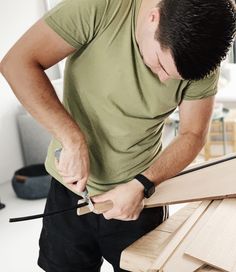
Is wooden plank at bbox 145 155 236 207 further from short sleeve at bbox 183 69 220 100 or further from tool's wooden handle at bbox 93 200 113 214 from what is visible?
short sleeve at bbox 183 69 220 100

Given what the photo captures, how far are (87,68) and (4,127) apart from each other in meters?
2.57

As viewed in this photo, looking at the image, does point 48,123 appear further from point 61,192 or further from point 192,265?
point 192,265

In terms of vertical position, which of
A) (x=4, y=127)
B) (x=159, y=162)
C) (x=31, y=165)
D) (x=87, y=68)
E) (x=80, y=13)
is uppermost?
(x=80, y=13)

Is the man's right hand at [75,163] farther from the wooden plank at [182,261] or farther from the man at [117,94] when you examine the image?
the wooden plank at [182,261]

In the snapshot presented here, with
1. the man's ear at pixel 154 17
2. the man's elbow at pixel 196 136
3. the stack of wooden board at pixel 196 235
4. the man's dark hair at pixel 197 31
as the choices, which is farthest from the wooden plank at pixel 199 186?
the man's ear at pixel 154 17

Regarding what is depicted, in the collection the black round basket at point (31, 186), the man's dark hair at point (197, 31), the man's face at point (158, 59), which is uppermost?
the man's dark hair at point (197, 31)

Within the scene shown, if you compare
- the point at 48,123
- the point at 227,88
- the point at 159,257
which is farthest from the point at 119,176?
the point at 227,88

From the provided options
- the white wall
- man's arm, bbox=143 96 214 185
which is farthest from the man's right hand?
the white wall

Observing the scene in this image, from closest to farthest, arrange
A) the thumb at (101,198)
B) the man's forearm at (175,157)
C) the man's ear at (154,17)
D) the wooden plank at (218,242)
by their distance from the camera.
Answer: the wooden plank at (218,242), the man's ear at (154,17), the thumb at (101,198), the man's forearm at (175,157)

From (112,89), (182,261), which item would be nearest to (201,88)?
(112,89)

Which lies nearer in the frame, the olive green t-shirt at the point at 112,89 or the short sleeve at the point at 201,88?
the olive green t-shirt at the point at 112,89

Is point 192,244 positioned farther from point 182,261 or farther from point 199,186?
point 199,186

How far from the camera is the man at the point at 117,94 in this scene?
0.91 meters

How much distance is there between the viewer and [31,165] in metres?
3.45
